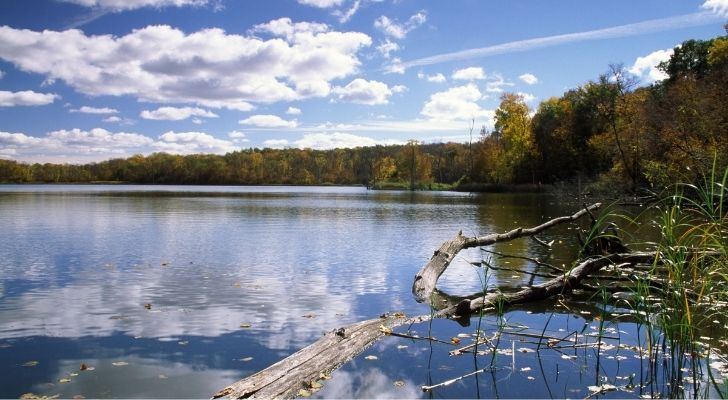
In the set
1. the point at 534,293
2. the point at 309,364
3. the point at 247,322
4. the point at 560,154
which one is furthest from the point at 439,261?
the point at 560,154

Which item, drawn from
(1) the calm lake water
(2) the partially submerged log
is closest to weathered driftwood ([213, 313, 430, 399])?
(2) the partially submerged log

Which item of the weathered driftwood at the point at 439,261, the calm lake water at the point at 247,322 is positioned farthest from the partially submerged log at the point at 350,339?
the calm lake water at the point at 247,322

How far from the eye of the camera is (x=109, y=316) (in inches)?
390

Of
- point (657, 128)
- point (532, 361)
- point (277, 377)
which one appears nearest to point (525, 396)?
point (532, 361)

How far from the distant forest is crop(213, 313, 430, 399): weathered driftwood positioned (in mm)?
4436

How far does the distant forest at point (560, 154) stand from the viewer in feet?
106

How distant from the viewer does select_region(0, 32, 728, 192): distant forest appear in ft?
106

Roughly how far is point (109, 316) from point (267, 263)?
6.45 meters

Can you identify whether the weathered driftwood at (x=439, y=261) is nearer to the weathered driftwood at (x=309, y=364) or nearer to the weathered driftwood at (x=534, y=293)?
the weathered driftwood at (x=534, y=293)

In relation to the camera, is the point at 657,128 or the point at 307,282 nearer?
the point at 307,282

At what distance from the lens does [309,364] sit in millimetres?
6820

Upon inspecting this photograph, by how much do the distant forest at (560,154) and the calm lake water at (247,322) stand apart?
291cm

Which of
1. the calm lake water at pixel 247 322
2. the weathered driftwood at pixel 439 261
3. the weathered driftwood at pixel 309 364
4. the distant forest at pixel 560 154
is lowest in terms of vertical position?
the calm lake water at pixel 247 322

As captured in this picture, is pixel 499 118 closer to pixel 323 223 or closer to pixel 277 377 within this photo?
pixel 323 223
